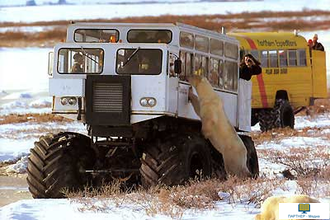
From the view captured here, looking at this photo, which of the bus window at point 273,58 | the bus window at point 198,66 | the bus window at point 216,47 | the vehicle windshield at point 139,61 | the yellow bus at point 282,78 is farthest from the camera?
the bus window at point 273,58

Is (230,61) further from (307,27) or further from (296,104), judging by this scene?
(307,27)

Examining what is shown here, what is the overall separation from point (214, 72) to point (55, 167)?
124 inches

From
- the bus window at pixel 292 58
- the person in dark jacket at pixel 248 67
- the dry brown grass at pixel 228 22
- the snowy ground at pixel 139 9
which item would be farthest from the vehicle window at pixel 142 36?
the snowy ground at pixel 139 9

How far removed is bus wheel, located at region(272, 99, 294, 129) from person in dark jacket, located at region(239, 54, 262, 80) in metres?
10.7

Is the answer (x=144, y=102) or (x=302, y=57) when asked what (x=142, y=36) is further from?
(x=302, y=57)

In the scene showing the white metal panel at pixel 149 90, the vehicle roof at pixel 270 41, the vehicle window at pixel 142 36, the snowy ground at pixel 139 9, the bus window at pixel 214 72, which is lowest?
the white metal panel at pixel 149 90

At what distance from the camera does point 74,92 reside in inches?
577

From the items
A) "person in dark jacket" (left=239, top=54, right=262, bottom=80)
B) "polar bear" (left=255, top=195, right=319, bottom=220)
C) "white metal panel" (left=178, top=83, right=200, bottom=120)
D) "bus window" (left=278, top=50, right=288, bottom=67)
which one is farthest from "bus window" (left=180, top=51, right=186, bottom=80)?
"bus window" (left=278, top=50, right=288, bottom=67)

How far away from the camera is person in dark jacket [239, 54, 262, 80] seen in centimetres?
1750

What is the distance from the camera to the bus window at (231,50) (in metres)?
17.0

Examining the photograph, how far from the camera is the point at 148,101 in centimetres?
1447

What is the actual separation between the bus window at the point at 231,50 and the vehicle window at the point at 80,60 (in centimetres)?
280

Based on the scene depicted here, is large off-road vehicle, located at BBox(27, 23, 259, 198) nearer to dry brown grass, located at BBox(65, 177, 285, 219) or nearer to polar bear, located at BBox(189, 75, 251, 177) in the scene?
polar bear, located at BBox(189, 75, 251, 177)

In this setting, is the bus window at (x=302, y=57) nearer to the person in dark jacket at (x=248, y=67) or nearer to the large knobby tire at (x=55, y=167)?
the person in dark jacket at (x=248, y=67)
